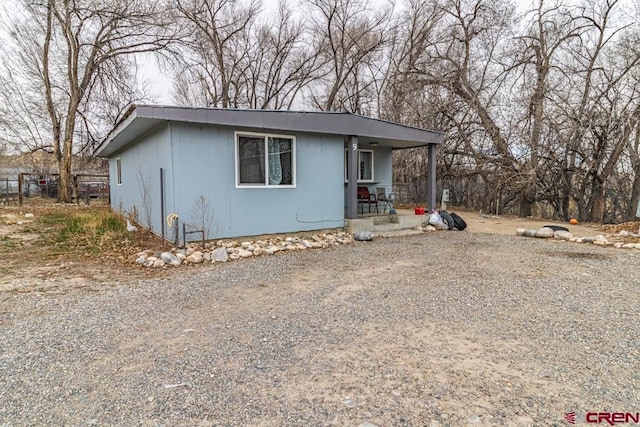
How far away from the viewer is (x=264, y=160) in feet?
20.9

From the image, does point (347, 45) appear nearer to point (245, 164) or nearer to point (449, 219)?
point (449, 219)

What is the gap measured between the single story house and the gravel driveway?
6.05 feet

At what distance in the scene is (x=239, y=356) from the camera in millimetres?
2418

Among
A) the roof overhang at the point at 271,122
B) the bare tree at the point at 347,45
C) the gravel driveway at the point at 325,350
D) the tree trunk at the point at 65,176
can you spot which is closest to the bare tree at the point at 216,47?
the bare tree at the point at 347,45

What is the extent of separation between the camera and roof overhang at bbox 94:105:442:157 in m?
5.30

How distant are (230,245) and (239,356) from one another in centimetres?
366

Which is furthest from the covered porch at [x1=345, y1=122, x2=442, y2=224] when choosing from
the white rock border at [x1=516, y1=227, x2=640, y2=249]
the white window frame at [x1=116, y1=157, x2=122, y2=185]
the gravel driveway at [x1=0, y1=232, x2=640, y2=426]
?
the white window frame at [x1=116, y1=157, x2=122, y2=185]

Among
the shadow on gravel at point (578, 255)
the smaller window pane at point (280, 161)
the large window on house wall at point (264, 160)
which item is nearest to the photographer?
the shadow on gravel at point (578, 255)

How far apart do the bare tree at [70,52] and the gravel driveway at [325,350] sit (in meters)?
13.9

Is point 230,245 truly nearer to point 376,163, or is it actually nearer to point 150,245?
point 150,245

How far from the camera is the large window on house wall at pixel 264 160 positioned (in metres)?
6.17

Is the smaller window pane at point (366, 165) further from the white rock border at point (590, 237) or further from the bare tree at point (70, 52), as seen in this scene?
the bare tree at point (70, 52)

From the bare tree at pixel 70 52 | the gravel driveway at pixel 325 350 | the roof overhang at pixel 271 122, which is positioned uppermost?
the bare tree at pixel 70 52

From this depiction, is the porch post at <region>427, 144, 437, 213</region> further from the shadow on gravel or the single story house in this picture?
the shadow on gravel
